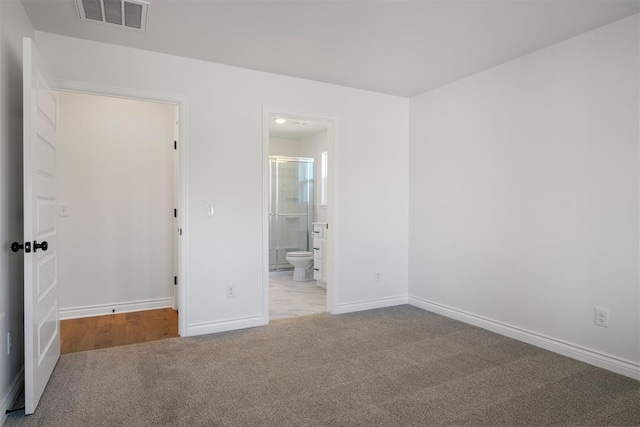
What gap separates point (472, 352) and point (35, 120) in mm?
3202

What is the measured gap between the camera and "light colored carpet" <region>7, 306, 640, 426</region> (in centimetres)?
207

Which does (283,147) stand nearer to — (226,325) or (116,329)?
(226,325)

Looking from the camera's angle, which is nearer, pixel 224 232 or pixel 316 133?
pixel 224 232

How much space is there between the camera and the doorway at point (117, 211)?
397 centimetres

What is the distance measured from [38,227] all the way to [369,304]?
3080 mm

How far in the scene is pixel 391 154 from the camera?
441 centimetres

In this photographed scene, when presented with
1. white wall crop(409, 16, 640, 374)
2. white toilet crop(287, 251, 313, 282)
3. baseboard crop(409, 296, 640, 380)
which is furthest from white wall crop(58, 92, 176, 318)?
A: baseboard crop(409, 296, 640, 380)

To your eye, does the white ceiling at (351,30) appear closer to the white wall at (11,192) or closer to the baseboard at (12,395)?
the white wall at (11,192)

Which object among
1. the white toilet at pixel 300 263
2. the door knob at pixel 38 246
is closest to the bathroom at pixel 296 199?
the white toilet at pixel 300 263

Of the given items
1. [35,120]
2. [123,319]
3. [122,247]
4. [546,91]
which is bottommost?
[123,319]

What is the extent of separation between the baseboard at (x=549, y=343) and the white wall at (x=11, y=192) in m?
3.47

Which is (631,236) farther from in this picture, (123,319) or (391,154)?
(123,319)

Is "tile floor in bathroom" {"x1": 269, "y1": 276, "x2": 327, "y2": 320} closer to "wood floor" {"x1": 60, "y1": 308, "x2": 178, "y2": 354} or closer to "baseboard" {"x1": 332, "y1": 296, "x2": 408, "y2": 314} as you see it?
"baseboard" {"x1": 332, "y1": 296, "x2": 408, "y2": 314}

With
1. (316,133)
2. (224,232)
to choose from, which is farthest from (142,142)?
(316,133)
